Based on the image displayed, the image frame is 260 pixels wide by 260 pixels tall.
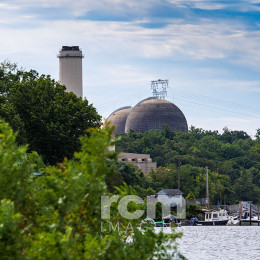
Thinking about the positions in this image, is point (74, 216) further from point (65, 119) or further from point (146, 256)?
point (65, 119)

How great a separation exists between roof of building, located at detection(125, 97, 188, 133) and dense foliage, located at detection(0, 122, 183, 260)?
16542 cm

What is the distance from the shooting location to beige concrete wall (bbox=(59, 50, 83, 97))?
134m

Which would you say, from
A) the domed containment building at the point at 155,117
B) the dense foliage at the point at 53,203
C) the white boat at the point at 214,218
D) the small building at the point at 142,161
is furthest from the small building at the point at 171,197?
the domed containment building at the point at 155,117

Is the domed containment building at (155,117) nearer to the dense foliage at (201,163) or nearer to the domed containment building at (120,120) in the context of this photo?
the domed containment building at (120,120)

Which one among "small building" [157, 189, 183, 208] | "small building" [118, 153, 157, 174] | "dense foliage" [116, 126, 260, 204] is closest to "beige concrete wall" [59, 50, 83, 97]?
"dense foliage" [116, 126, 260, 204]

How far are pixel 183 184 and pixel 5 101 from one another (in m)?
52.9

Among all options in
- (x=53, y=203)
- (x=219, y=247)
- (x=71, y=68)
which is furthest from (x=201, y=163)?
(x=53, y=203)

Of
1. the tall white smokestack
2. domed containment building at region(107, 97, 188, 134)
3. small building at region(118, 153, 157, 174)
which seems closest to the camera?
small building at region(118, 153, 157, 174)

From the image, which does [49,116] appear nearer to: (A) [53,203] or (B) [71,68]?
(A) [53,203]

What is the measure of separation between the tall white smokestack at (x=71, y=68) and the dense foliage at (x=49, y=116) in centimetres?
6731

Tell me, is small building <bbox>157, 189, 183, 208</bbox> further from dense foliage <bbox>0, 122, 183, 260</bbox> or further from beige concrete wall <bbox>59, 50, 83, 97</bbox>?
dense foliage <bbox>0, 122, 183, 260</bbox>

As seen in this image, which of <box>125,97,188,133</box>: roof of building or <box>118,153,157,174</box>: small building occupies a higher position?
<box>125,97,188,133</box>: roof of building

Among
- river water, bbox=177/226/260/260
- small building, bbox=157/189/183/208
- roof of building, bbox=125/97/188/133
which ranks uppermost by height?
roof of building, bbox=125/97/188/133

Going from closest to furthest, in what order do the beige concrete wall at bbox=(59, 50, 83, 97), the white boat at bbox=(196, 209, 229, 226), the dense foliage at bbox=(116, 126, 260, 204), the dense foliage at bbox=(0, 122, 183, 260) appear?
the dense foliage at bbox=(0, 122, 183, 260), the white boat at bbox=(196, 209, 229, 226), the dense foliage at bbox=(116, 126, 260, 204), the beige concrete wall at bbox=(59, 50, 83, 97)
